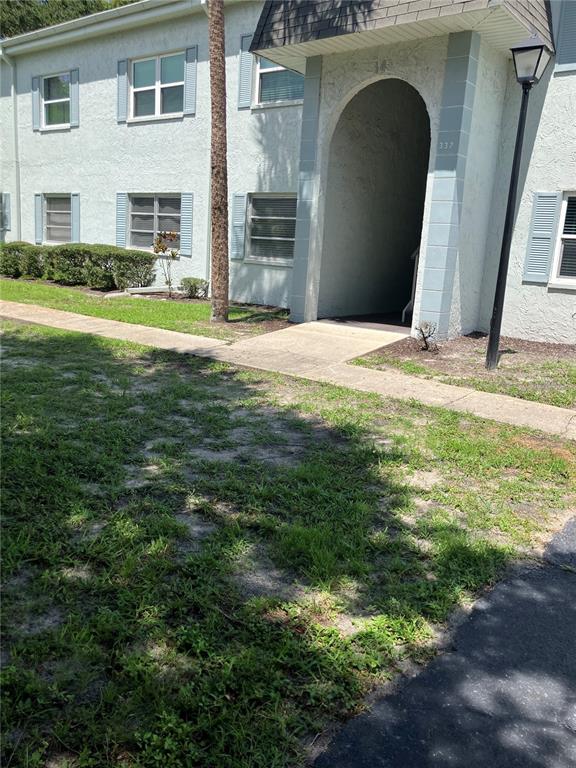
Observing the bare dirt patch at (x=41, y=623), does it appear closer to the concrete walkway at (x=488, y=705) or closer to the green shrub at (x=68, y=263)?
the concrete walkway at (x=488, y=705)

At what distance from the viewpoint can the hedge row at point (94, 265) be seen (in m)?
14.8

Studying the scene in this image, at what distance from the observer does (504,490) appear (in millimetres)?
4391

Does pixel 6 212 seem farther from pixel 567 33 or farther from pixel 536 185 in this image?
pixel 567 33

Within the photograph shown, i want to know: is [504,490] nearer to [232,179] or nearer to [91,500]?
[91,500]

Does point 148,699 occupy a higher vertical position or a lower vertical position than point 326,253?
lower

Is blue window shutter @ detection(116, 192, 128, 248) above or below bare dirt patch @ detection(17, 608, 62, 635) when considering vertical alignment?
above

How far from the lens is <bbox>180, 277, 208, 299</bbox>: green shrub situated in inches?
563

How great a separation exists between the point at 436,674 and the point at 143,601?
4.16 feet

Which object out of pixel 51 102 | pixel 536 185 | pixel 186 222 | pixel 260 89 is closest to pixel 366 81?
pixel 536 185

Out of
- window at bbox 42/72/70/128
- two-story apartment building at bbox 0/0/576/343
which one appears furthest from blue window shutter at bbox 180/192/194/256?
window at bbox 42/72/70/128

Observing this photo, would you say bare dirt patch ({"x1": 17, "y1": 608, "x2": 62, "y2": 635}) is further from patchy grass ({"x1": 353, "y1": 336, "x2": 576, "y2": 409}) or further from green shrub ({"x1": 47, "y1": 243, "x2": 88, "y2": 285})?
green shrub ({"x1": 47, "y1": 243, "x2": 88, "y2": 285})

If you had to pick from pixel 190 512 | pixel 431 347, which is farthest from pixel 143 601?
pixel 431 347

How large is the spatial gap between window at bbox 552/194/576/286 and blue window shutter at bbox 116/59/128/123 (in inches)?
439

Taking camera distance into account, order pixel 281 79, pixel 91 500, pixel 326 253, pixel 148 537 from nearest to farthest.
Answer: pixel 148 537 → pixel 91 500 → pixel 326 253 → pixel 281 79
